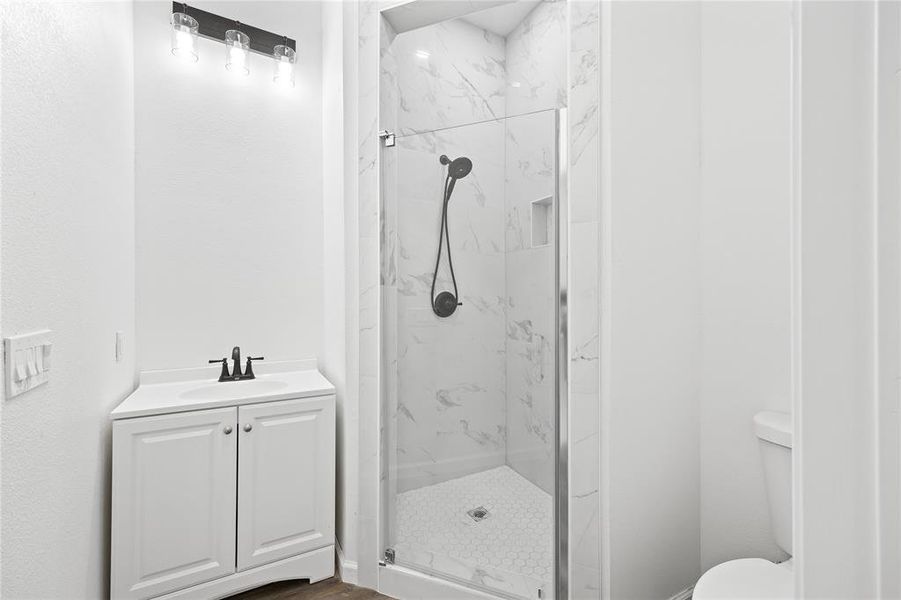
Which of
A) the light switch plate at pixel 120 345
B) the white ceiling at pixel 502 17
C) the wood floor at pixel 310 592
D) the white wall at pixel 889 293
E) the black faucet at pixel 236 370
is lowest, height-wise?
the wood floor at pixel 310 592

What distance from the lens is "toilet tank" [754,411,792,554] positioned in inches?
54.4

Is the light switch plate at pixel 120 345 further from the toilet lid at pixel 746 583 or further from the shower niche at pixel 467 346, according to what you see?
the toilet lid at pixel 746 583

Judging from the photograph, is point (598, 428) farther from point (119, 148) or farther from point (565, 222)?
point (119, 148)

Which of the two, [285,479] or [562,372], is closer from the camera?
[562,372]

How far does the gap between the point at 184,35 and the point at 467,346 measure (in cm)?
198

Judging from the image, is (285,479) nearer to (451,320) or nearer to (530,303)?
(451,320)

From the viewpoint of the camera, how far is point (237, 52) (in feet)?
7.13

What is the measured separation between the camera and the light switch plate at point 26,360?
869 mm

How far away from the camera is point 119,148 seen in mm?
1739

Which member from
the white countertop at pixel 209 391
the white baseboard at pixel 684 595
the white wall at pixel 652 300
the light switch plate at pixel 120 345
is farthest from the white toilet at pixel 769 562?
the light switch plate at pixel 120 345

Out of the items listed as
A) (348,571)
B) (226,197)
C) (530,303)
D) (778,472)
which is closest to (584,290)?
(530,303)

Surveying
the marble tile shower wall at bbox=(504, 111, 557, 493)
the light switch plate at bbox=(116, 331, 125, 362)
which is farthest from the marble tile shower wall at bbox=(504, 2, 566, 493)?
the light switch plate at bbox=(116, 331, 125, 362)

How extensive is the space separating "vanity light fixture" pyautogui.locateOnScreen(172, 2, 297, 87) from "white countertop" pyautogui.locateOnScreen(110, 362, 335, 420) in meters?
1.52

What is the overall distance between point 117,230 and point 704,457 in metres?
2.53
